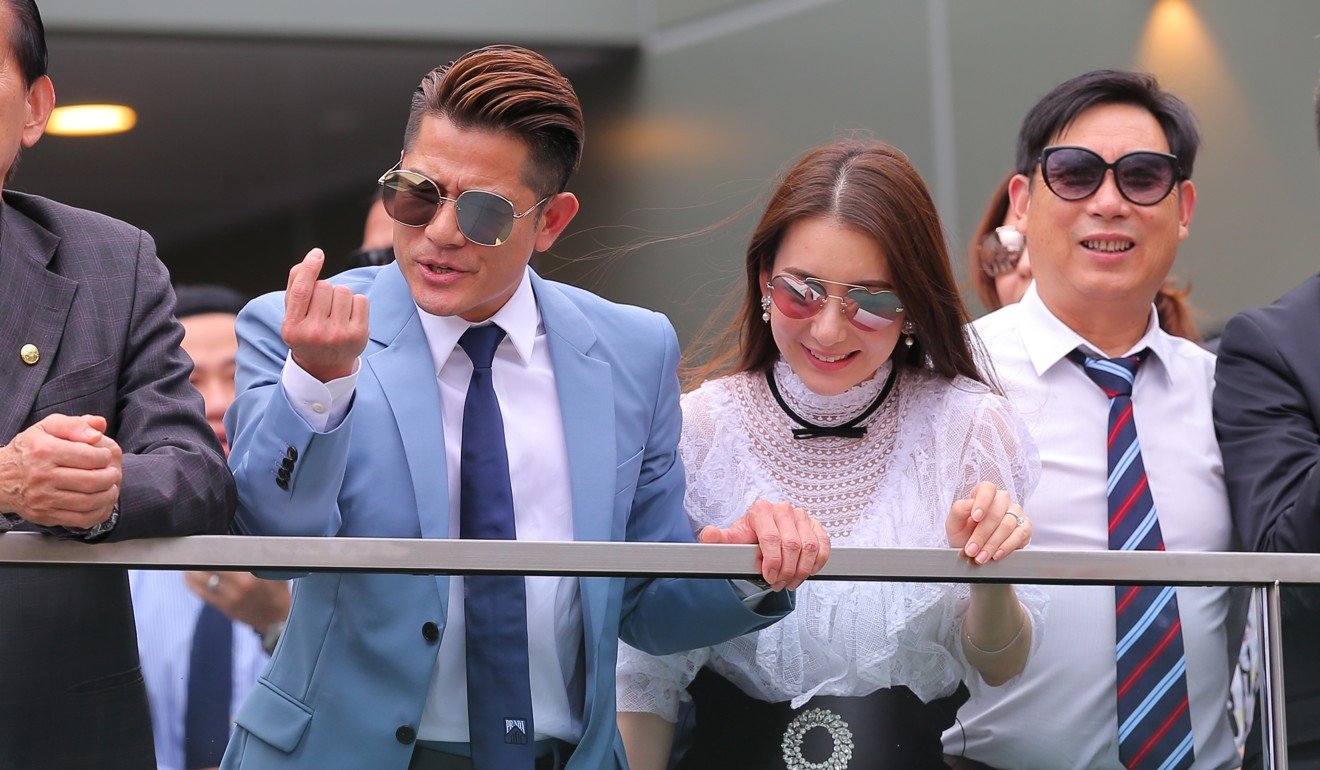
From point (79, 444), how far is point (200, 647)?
38cm

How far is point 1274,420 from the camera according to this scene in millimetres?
3406

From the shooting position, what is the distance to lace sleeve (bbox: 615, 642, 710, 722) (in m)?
2.65

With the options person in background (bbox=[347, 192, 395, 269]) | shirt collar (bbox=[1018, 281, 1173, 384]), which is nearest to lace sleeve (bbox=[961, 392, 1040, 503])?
shirt collar (bbox=[1018, 281, 1173, 384])

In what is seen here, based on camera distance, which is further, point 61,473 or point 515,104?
point 515,104

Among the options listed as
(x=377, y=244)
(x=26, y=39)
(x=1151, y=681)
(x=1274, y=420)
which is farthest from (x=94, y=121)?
(x=1151, y=681)

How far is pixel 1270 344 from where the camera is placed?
343 centimetres

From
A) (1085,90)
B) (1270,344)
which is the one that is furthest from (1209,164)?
(1270,344)

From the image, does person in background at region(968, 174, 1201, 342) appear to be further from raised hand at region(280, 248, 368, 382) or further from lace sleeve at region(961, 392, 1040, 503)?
raised hand at region(280, 248, 368, 382)

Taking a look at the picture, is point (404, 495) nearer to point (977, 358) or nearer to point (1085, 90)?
point (977, 358)

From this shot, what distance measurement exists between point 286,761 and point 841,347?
133cm

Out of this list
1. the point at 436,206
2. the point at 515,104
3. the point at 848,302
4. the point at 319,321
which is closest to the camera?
the point at 319,321

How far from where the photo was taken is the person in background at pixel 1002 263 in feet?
15.3

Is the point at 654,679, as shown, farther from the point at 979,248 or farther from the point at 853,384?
the point at 979,248

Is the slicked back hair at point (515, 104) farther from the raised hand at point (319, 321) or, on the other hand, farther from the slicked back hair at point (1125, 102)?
the slicked back hair at point (1125, 102)
